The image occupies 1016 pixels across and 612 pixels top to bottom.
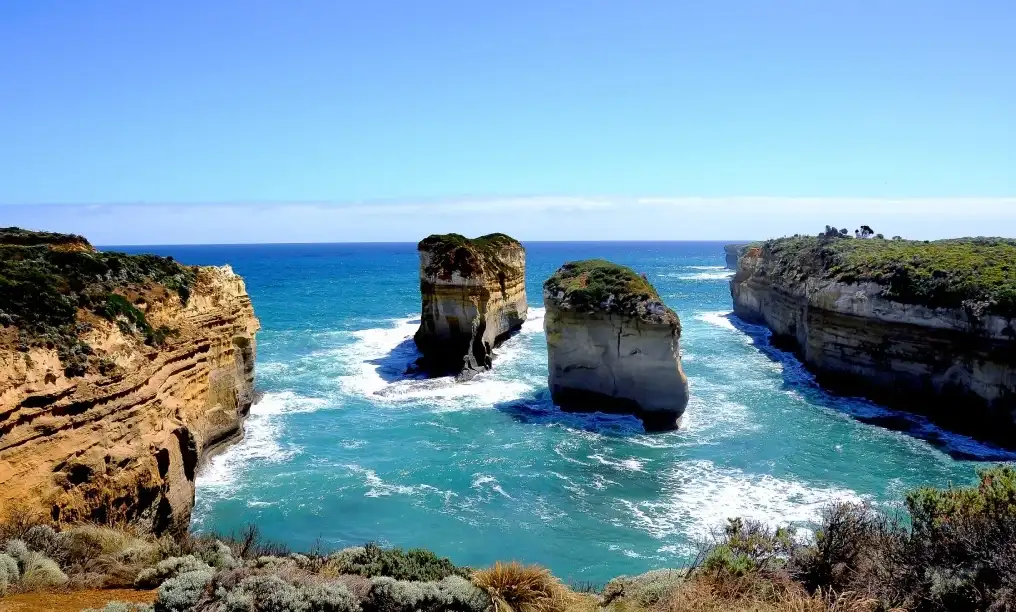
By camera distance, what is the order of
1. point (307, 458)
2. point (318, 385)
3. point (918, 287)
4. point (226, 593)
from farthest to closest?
point (318, 385) < point (918, 287) < point (307, 458) < point (226, 593)

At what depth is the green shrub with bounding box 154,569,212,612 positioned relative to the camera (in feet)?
24.9

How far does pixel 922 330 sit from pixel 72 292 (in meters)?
28.5

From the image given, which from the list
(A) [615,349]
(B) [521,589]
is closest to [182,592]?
(B) [521,589]

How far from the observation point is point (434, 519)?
55.8 ft

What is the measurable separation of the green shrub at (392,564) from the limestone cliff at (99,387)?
4798 mm

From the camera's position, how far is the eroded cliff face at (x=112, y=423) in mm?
11008

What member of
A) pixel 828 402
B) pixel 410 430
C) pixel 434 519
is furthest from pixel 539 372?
pixel 434 519

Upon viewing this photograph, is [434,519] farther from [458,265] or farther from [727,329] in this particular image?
[727,329]

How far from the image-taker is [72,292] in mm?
14156

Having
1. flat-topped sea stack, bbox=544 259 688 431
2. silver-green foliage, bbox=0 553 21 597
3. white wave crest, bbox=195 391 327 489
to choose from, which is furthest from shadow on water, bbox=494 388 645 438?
silver-green foliage, bbox=0 553 21 597

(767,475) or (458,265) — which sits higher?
(458,265)

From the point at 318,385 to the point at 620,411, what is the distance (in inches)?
575

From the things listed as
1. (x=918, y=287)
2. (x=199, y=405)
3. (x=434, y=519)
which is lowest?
(x=434, y=519)

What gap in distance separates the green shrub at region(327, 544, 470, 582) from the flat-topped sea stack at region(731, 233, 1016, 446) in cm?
2179
